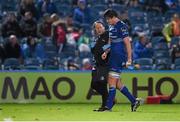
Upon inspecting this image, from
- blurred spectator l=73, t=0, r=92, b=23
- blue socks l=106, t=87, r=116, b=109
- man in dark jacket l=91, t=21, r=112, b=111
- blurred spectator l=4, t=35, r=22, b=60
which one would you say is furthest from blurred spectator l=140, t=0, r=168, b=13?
blue socks l=106, t=87, r=116, b=109

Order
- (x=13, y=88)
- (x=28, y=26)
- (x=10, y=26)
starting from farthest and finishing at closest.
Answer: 1. (x=28, y=26)
2. (x=10, y=26)
3. (x=13, y=88)

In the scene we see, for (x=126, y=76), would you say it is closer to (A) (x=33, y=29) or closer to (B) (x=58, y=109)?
(B) (x=58, y=109)

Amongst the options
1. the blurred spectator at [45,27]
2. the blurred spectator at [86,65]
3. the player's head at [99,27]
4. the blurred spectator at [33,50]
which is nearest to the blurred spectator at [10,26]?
the blurred spectator at [33,50]

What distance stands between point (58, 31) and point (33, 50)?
111cm

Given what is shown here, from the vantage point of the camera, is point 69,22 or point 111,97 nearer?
point 111,97

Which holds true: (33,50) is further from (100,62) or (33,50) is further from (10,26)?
(100,62)

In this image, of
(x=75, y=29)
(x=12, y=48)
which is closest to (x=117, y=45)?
(x=12, y=48)

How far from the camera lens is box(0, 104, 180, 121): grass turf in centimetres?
1241

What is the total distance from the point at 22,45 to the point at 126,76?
433cm

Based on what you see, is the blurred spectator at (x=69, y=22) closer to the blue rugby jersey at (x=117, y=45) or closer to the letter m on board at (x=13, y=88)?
the letter m on board at (x=13, y=88)

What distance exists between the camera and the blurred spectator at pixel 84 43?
2108 centimetres

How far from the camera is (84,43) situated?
21422 mm

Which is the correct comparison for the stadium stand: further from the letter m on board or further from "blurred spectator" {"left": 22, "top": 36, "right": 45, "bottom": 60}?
the letter m on board

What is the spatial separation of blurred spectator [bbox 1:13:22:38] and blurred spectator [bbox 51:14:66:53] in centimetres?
111
